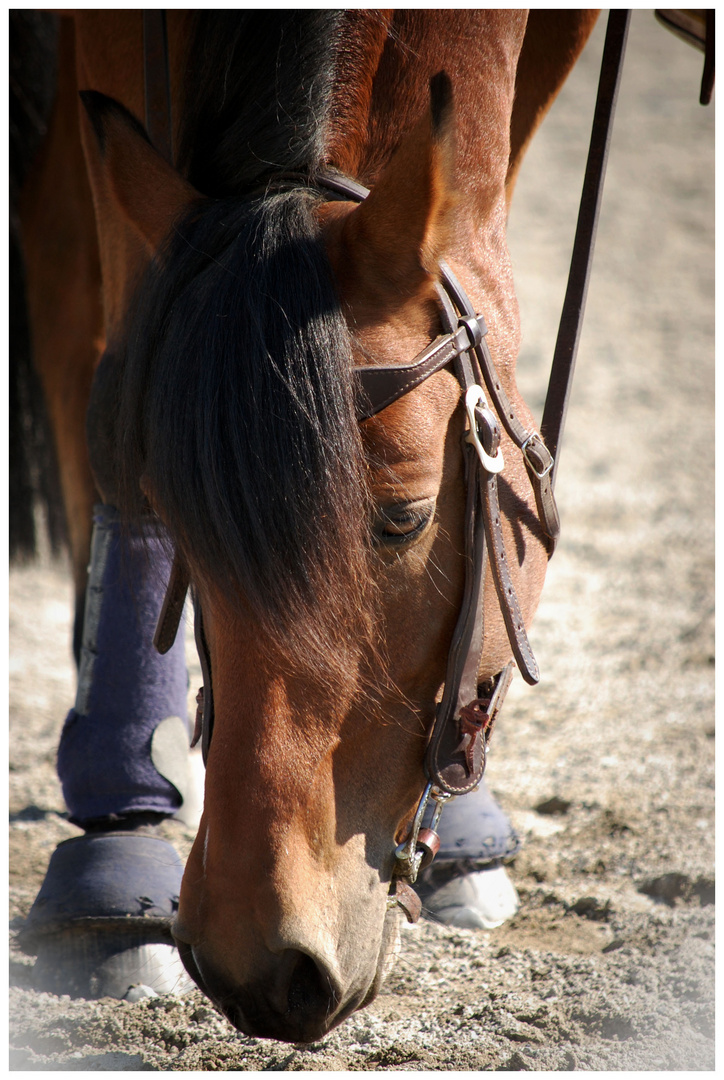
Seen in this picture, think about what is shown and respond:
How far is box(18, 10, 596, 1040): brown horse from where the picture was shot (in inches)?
→ 37.2

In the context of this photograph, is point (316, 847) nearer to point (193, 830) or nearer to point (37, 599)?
point (193, 830)

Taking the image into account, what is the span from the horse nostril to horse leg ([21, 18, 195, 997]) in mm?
523

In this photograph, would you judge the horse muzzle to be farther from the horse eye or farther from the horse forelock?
the horse eye

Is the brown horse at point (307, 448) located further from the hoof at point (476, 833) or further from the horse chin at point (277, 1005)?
the hoof at point (476, 833)

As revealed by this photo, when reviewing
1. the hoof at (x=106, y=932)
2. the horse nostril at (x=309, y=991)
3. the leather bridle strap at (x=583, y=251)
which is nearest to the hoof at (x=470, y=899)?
the hoof at (x=106, y=932)

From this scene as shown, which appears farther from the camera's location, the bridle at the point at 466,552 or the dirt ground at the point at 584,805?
the dirt ground at the point at 584,805

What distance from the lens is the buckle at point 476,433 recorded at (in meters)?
1.05

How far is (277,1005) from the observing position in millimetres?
941

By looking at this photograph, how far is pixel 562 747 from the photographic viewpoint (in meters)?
2.37

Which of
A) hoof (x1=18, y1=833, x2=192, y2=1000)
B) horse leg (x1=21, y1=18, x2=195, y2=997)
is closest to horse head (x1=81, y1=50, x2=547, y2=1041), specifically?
horse leg (x1=21, y1=18, x2=195, y2=997)

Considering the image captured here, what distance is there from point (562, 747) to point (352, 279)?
1696mm

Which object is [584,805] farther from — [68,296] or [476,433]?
[68,296]

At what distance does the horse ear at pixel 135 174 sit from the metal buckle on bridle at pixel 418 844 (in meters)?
0.78

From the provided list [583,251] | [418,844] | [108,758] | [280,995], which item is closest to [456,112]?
[583,251]
